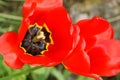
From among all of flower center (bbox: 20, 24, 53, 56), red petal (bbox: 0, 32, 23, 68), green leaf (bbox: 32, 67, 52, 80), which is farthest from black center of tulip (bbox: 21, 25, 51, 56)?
green leaf (bbox: 32, 67, 52, 80)

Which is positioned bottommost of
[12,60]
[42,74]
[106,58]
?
[42,74]

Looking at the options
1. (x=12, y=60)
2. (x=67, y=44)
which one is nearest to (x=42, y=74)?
(x=67, y=44)

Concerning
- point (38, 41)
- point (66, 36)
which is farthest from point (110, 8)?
point (66, 36)

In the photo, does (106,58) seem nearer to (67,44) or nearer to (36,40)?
(67,44)

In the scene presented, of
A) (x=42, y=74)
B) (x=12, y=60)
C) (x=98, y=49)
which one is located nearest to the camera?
(x=12, y=60)

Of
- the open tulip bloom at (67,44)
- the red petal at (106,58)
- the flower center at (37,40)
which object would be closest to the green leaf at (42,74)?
the flower center at (37,40)

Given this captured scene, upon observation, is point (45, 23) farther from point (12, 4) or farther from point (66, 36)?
point (12, 4)
